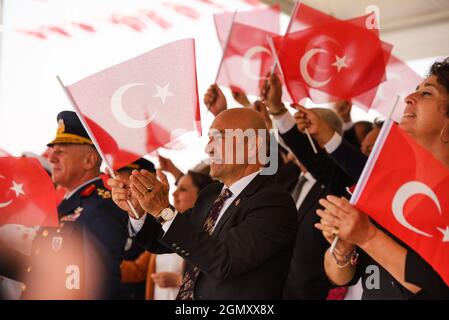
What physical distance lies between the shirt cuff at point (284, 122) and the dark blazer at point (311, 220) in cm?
2

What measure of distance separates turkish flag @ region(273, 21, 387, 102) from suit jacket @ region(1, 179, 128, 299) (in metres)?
0.97

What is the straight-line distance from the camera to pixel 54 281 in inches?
113

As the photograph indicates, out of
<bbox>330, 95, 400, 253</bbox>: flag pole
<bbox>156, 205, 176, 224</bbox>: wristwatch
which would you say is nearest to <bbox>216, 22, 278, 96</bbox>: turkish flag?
<bbox>156, 205, 176, 224</bbox>: wristwatch

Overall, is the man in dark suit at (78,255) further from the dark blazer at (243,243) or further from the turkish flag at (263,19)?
the turkish flag at (263,19)

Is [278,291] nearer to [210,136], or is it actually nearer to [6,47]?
[210,136]

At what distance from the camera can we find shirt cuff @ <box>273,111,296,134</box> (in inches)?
120

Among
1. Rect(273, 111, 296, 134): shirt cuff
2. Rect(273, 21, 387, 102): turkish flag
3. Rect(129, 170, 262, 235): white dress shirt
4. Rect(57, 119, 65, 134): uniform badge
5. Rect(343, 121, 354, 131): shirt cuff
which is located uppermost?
Rect(273, 21, 387, 102): turkish flag

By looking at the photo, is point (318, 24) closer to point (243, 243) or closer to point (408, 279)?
point (243, 243)

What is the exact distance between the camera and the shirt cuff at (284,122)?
3041 mm

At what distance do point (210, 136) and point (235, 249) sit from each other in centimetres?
44

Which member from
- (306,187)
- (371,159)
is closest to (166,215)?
(371,159)

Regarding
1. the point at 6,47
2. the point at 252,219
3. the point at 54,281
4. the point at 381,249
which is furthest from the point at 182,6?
the point at 381,249

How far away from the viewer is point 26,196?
9.23ft

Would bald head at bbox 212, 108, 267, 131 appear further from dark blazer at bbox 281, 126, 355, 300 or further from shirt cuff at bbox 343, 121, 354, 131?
shirt cuff at bbox 343, 121, 354, 131
